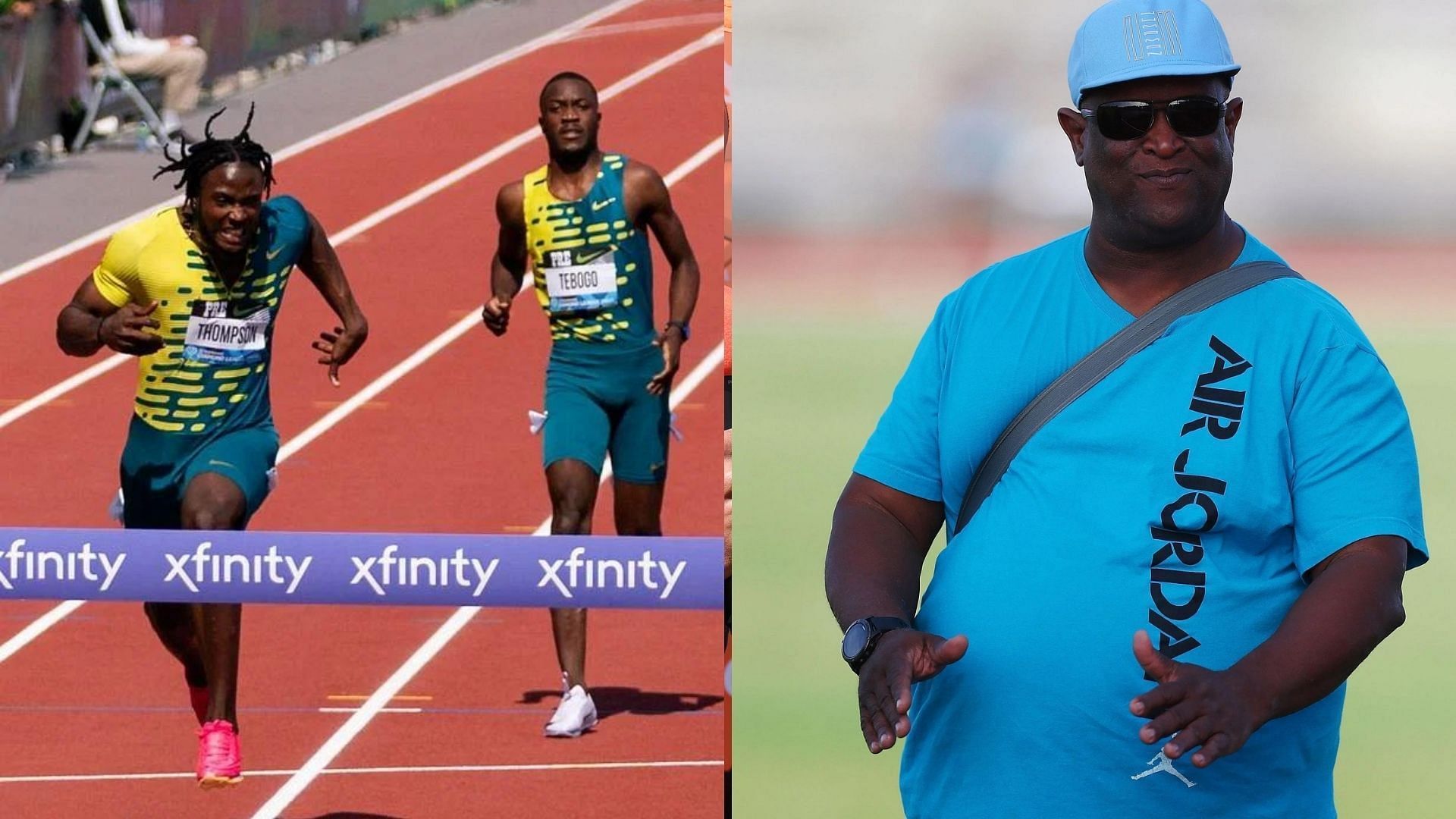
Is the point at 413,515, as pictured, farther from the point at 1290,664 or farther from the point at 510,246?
the point at 1290,664

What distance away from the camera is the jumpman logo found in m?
2.12

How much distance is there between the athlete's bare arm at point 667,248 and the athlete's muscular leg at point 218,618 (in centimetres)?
105

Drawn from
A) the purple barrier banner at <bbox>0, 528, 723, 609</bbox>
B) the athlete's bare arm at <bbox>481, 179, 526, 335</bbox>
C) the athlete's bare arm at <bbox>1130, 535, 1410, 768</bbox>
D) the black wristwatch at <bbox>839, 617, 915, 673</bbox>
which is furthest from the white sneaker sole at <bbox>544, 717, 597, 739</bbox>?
the athlete's bare arm at <bbox>1130, 535, 1410, 768</bbox>

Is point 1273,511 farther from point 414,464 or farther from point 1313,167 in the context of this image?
point 1313,167

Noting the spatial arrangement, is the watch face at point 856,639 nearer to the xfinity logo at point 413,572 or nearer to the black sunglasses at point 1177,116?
the black sunglasses at point 1177,116

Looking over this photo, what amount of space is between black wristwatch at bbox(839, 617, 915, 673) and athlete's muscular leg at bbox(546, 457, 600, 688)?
2922mm

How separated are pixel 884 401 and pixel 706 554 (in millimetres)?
8565

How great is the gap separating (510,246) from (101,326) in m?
1.00

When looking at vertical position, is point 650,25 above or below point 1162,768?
above

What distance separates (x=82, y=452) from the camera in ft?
18.4

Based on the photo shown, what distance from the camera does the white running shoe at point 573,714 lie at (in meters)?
5.43

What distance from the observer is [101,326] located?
4.89 m

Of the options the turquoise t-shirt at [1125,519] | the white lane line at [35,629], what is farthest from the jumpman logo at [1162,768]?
the white lane line at [35,629]

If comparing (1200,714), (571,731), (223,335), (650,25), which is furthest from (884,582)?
(650,25)
